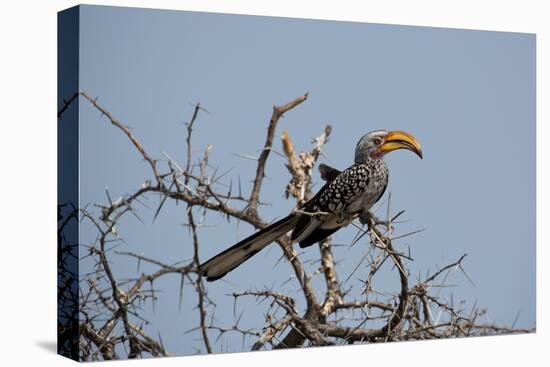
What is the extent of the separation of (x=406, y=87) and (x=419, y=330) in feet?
4.06

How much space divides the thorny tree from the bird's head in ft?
0.62

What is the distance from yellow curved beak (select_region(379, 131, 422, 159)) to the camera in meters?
5.70

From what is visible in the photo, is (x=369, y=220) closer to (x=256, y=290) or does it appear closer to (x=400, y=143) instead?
(x=400, y=143)

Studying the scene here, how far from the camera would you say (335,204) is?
5.53m

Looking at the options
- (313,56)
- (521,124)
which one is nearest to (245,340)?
(313,56)

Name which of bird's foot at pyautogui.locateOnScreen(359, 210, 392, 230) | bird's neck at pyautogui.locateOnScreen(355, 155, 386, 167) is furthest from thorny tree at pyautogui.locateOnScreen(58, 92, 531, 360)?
bird's neck at pyautogui.locateOnScreen(355, 155, 386, 167)

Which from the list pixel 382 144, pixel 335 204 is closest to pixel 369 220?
pixel 335 204

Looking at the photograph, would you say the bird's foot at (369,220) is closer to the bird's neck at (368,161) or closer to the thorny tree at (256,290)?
the thorny tree at (256,290)

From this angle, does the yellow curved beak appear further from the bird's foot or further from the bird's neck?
the bird's foot

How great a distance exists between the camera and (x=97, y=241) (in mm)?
5000

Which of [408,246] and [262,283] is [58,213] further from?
[408,246]

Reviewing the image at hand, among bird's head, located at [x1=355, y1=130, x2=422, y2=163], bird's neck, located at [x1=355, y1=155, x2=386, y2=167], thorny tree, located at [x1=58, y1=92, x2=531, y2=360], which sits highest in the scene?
bird's head, located at [x1=355, y1=130, x2=422, y2=163]

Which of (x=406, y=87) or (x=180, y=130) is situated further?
(x=406, y=87)

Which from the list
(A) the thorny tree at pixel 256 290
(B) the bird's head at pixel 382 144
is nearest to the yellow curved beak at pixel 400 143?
(B) the bird's head at pixel 382 144
